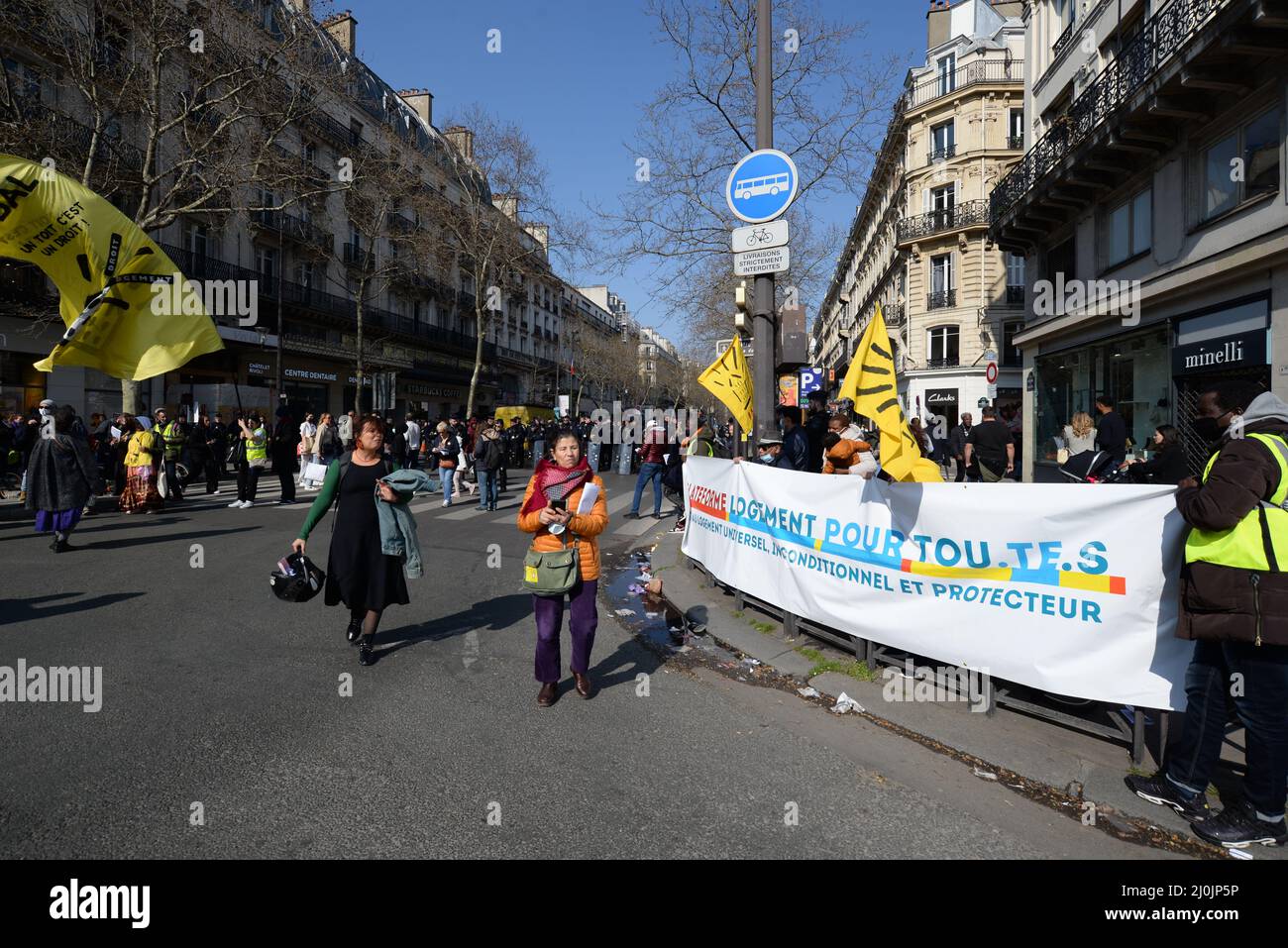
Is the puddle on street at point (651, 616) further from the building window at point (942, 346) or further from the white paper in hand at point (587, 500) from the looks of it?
the building window at point (942, 346)

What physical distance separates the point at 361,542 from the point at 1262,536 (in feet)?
16.3

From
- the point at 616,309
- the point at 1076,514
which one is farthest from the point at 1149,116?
the point at 616,309

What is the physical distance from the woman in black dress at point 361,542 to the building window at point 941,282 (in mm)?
36320

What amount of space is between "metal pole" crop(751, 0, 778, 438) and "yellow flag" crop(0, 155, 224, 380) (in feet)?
16.1

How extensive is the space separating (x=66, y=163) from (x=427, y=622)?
1691 cm

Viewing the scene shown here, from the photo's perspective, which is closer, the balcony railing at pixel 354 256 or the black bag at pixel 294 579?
the black bag at pixel 294 579

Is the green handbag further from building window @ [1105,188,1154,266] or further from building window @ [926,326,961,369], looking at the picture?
building window @ [926,326,961,369]

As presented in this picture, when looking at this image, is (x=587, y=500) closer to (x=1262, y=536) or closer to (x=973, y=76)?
(x=1262, y=536)

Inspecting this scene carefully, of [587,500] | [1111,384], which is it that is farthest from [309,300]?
[587,500]

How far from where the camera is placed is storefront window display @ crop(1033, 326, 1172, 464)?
45.9 feet

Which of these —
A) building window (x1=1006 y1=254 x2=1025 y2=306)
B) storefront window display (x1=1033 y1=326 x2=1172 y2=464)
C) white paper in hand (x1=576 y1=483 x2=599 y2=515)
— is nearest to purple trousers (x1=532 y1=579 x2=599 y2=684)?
white paper in hand (x1=576 y1=483 x2=599 y2=515)

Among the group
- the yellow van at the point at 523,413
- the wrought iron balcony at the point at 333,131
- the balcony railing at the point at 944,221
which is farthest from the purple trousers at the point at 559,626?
the balcony railing at the point at 944,221

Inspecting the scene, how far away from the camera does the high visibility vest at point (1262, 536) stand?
285cm
